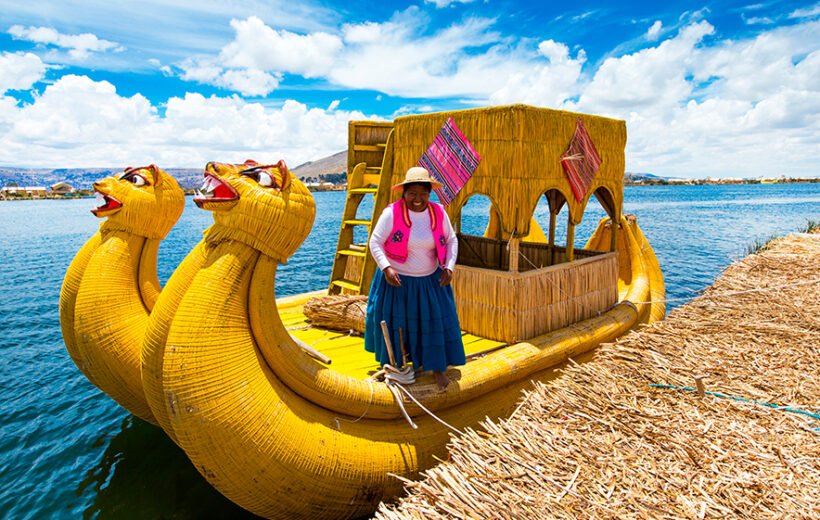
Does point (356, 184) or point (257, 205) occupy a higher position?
point (356, 184)

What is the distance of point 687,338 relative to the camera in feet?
17.5

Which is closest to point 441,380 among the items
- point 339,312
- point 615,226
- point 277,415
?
point 277,415

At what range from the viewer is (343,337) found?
5.70m

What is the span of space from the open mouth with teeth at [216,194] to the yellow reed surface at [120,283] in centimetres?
190

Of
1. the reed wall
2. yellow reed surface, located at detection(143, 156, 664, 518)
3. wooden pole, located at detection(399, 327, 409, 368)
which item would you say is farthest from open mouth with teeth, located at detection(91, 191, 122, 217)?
the reed wall

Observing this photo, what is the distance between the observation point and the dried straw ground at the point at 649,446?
270cm

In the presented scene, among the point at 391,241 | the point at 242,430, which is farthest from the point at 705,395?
the point at 242,430

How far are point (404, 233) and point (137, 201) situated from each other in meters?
2.83

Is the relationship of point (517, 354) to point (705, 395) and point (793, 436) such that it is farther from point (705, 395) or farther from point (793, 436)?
point (793, 436)

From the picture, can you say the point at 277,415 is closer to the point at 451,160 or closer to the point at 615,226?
the point at 451,160

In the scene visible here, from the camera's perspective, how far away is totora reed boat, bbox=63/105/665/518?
3123 mm

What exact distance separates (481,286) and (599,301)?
219 cm

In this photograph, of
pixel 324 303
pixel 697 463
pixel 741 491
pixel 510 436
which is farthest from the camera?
pixel 324 303

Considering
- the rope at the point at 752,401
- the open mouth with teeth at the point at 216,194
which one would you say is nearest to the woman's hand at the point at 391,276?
the open mouth with teeth at the point at 216,194
